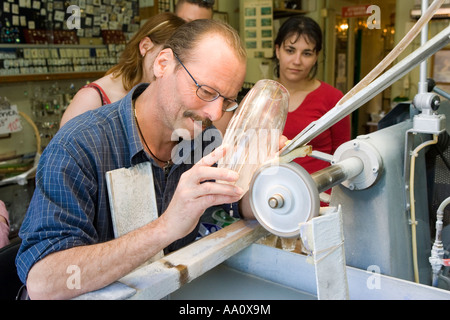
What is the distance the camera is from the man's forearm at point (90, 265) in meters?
0.81

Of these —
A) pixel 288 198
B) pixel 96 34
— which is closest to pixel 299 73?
pixel 288 198

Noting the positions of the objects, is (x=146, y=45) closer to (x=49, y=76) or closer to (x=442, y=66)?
(x=49, y=76)

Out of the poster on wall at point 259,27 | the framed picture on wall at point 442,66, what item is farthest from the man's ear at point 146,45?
the framed picture on wall at point 442,66

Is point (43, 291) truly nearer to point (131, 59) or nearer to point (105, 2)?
point (131, 59)

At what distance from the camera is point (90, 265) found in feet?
2.76

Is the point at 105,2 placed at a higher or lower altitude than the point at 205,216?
higher

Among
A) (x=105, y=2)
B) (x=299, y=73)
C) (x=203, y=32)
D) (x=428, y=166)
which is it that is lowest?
(x=428, y=166)

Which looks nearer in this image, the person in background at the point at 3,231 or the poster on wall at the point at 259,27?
the person in background at the point at 3,231

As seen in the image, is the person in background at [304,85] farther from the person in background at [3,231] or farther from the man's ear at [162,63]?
the person in background at [3,231]

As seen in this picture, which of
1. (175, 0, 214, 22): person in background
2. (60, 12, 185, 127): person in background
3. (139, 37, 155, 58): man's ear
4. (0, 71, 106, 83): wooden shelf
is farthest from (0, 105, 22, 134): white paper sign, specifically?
(139, 37, 155, 58): man's ear

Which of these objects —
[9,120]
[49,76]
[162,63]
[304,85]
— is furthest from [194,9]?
[9,120]

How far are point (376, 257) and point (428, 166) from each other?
1.14ft

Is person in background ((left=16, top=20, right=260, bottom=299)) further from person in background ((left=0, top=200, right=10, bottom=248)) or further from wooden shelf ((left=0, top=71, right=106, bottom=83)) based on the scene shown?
wooden shelf ((left=0, top=71, right=106, bottom=83))

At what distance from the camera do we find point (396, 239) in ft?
2.95
